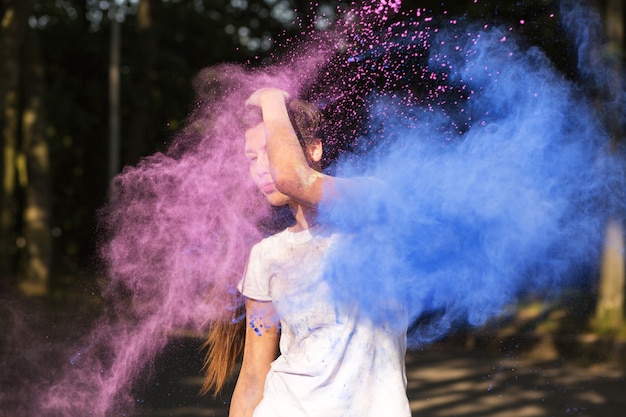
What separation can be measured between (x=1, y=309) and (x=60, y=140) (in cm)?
980

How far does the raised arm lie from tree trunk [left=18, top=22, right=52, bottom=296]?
16354 millimetres

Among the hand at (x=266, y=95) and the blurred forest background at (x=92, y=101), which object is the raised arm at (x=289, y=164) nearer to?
the hand at (x=266, y=95)

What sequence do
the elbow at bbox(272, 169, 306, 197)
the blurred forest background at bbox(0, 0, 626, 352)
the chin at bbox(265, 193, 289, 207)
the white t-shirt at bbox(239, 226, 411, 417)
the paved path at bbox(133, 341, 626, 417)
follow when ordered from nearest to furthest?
the elbow at bbox(272, 169, 306, 197) → the white t-shirt at bbox(239, 226, 411, 417) → the chin at bbox(265, 193, 289, 207) → the paved path at bbox(133, 341, 626, 417) → the blurred forest background at bbox(0, 0, 626, 352)

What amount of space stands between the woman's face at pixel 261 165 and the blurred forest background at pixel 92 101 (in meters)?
7.96

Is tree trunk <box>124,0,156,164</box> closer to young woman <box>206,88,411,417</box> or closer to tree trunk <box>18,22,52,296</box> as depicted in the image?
tree trunk <box>18,22,52,296</box>

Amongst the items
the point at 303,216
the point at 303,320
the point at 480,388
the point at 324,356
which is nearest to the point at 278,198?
the point at 303,216

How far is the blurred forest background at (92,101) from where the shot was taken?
40.6ft

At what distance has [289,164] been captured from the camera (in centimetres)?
279

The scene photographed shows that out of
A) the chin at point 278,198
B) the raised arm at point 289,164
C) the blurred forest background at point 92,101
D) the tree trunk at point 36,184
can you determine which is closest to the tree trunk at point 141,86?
the blurred forest background at point 92,101

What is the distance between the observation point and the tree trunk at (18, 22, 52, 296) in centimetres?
1844

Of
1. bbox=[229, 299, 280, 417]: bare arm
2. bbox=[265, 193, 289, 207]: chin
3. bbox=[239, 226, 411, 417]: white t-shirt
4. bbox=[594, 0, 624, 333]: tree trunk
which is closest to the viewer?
bbox=[239, 226, 411, 417]: white t-shirt

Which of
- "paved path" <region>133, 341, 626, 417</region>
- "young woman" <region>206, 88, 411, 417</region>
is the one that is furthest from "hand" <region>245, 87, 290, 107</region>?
"paved path" <region>133, 341, 626, 417</region>

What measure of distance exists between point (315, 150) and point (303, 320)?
0.56 meters

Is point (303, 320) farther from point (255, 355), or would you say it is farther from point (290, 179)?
point (290, 179)
